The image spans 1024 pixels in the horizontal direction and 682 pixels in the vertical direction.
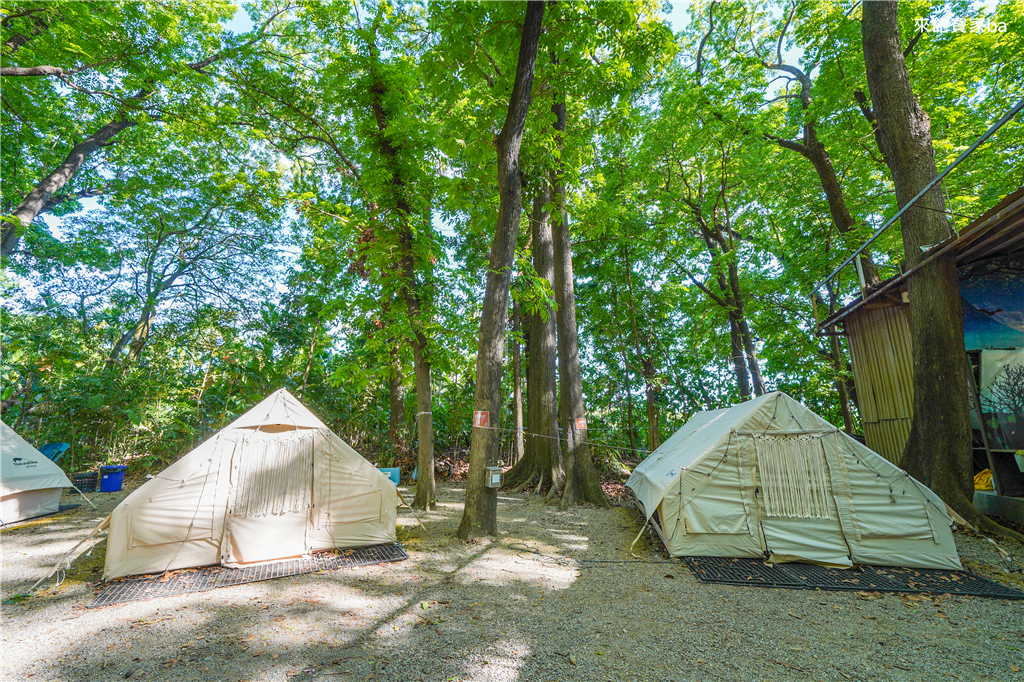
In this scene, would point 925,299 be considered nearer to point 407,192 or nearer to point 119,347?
point 407,192

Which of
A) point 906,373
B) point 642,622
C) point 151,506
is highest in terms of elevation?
point 906,373

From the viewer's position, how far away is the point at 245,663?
2.75 metres

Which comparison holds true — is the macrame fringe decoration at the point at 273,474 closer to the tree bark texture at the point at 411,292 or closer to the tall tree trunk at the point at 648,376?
the tree bark texture at the point at 411,292

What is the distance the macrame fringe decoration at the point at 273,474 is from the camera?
473 centimetres

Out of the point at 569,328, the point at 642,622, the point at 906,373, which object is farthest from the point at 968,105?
the point at 642,622

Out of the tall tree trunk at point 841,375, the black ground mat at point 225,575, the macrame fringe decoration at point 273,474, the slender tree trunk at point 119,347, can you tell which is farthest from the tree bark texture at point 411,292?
the slender tree trunk at point 119,347

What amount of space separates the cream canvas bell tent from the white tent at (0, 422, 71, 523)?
419cm

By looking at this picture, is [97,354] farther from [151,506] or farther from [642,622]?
[642,622]

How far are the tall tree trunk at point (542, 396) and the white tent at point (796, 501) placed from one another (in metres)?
3.54

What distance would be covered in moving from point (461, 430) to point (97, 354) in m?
10.6

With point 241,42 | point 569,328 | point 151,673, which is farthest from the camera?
point 241,42

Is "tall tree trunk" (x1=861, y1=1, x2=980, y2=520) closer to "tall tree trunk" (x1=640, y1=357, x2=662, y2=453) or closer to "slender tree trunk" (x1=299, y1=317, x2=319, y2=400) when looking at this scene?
"tall tree trunk" (x1=640, y1=357, x2=662, y2=453)

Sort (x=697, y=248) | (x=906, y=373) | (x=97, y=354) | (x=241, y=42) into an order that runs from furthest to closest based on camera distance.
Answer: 1. (x=697, y=248)
2. (x=97, y=354)
3. (x=241, y=42)
4. (x=906, y=373)

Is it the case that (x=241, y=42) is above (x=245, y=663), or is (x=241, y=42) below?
above
